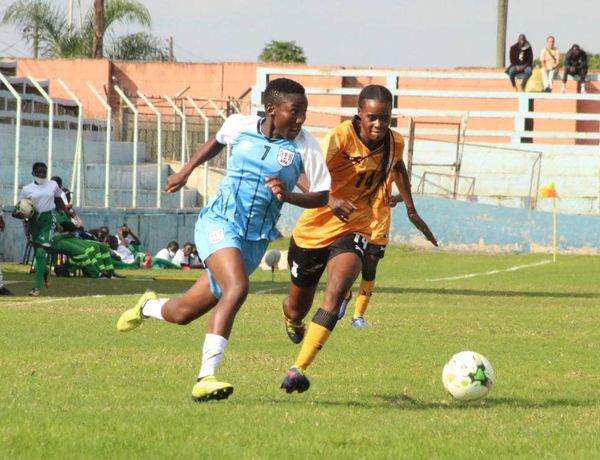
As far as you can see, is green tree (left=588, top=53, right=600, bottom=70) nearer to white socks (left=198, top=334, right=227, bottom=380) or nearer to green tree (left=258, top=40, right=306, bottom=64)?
green tree (left=258, top=40, right=306, bottom=64)

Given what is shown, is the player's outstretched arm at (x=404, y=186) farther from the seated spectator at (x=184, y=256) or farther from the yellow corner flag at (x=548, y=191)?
the yellow corner flag at (x=548, y=191)

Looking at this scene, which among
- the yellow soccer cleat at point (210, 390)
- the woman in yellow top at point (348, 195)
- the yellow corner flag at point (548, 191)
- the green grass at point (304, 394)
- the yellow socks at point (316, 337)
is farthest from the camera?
the yellow corner flag at point (548, 191)

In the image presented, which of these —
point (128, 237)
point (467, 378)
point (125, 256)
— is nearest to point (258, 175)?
point (467, 378)

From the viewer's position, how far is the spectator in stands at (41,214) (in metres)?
21.9

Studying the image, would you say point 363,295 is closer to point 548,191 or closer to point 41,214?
point 41,214

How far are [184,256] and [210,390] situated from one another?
25075 mm

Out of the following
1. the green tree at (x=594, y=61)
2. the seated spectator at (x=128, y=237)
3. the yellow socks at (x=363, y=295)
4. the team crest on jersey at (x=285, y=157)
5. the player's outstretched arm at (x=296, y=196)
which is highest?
the green tree at (x=594, y=61)

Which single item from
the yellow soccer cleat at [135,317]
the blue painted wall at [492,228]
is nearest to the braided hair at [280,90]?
the yellow soccer cleat at [135,317]

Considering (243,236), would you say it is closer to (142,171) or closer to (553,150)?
(142,171)

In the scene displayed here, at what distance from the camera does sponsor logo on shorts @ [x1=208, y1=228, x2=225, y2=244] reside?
896 centimetres

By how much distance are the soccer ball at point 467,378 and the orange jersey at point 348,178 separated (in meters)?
2.09

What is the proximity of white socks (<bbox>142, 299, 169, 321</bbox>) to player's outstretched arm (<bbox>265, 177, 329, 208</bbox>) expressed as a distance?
1.29m

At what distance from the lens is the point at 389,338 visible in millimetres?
14469

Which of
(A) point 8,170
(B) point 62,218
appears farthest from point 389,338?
(A) point 8,170
